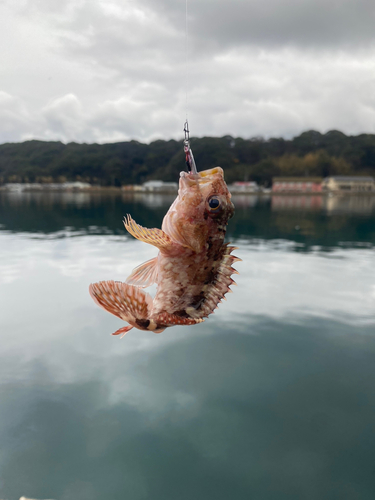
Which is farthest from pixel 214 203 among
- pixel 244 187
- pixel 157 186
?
pixel 157 186

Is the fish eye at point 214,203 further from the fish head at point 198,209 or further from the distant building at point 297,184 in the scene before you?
the distant building at point 297,184

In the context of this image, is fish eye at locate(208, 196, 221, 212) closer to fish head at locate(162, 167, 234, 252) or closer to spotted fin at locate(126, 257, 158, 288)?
fish head at locate(162, 167, 234, 252)

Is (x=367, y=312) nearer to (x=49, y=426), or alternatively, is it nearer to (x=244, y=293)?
(x=244, y=293)

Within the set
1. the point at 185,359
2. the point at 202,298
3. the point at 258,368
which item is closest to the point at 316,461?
the point at 258,368

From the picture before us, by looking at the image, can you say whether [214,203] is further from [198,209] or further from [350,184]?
[350,184]

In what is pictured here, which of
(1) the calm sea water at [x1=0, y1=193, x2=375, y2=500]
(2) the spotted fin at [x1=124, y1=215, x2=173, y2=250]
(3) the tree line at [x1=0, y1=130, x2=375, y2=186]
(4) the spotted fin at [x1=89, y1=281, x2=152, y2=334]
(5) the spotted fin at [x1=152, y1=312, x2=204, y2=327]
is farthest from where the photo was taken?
(3) the tree line at [x1=0, y1=130, x2=375, y2=186]

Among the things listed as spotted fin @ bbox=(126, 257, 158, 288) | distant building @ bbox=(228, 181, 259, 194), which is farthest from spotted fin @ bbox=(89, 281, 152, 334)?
distant building @ bbox=(228, 181, 259, 194)
